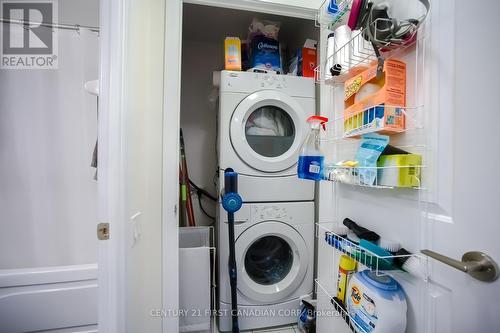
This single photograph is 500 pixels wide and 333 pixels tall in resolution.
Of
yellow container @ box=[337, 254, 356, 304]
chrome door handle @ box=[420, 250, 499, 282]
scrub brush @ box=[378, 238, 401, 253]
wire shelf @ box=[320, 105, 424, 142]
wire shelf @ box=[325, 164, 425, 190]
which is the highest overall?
wire shelf @ box=[320, 105, 424, 142]

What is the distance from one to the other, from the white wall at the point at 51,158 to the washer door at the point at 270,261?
1.01 m

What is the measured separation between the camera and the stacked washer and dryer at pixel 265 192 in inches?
53.5

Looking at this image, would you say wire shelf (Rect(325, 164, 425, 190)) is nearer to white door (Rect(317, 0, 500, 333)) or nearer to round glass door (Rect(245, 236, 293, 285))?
white door (Rect(317, 0, 500, 333))

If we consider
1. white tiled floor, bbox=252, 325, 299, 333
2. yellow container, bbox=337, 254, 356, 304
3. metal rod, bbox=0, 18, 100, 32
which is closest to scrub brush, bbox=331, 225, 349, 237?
yellow container, bbox=337, 254, 356, 304

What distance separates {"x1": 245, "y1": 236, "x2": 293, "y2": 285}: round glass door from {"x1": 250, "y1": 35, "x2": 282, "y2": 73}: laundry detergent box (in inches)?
48.3

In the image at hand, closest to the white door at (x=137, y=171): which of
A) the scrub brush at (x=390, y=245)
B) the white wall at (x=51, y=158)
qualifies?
the white wall at (x=51, y=158)

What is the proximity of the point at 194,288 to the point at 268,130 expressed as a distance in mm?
1136

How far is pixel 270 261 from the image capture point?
5.21 feet

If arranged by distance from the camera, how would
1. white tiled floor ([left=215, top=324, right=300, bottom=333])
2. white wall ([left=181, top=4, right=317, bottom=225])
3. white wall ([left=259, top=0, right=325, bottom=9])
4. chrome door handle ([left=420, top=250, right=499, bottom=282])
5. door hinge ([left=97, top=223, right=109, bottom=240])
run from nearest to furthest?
chrome door handle ([left=420, top=250, right=499, bottom=282]) → door hinge ([left=97, top=223, right=109, bottom=240]) → white wall ([left=259, top=0, right=325, bottom=9]) → white tiled floor ([left=215, top=324, right=300, bottom=333]) → white wall ([left=181, top=4, right=317, bottom=225])

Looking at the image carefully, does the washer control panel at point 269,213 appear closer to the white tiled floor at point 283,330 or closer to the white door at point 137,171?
the white door at point 137,171

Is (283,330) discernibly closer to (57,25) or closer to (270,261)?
(270,261)

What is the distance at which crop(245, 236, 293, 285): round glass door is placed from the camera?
1.50 meters

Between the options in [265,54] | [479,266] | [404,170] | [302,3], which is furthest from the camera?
[265,54]

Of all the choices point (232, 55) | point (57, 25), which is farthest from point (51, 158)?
point (232, 55)
